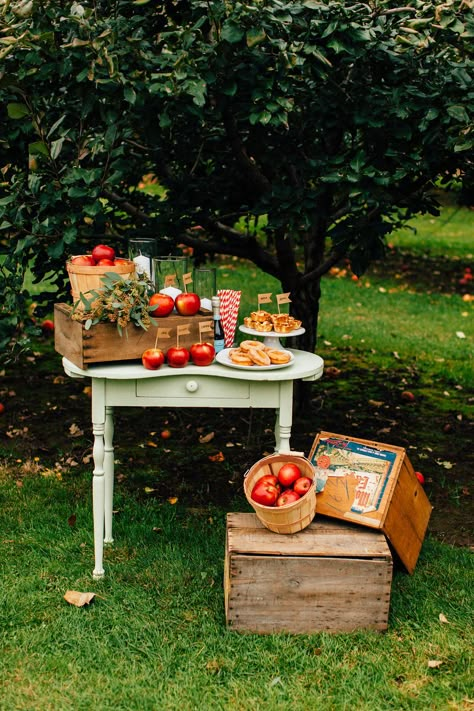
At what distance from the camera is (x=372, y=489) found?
11.3 feet

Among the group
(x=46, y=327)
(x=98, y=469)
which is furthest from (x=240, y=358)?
(x=46, y=327)

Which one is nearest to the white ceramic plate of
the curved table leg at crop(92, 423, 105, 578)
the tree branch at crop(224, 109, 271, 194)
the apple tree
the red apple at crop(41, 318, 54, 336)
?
the curved table leg at crop(92, 423, 105, 578)

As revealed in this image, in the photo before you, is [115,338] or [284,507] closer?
[284,507]

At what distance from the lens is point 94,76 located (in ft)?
11.2

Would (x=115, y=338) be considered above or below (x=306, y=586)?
above

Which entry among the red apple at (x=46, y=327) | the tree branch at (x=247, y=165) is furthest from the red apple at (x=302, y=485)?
the red apple at (x=46, y=327)

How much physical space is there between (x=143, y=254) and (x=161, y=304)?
1.16ft

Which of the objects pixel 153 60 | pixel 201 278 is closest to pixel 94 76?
pixel 153 60

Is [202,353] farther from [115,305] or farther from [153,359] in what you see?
[115,305]

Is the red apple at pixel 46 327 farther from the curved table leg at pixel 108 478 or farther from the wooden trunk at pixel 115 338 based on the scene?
the wooden trunk at pixel 115 338

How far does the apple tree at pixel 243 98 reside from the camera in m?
3.34

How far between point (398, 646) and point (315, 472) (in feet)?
2.41

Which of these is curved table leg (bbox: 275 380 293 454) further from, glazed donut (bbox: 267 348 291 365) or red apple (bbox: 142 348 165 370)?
red apple (bbox: 142 348 165 370)

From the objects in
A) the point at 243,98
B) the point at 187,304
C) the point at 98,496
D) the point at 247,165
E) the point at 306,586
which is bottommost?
the point at 306,586
